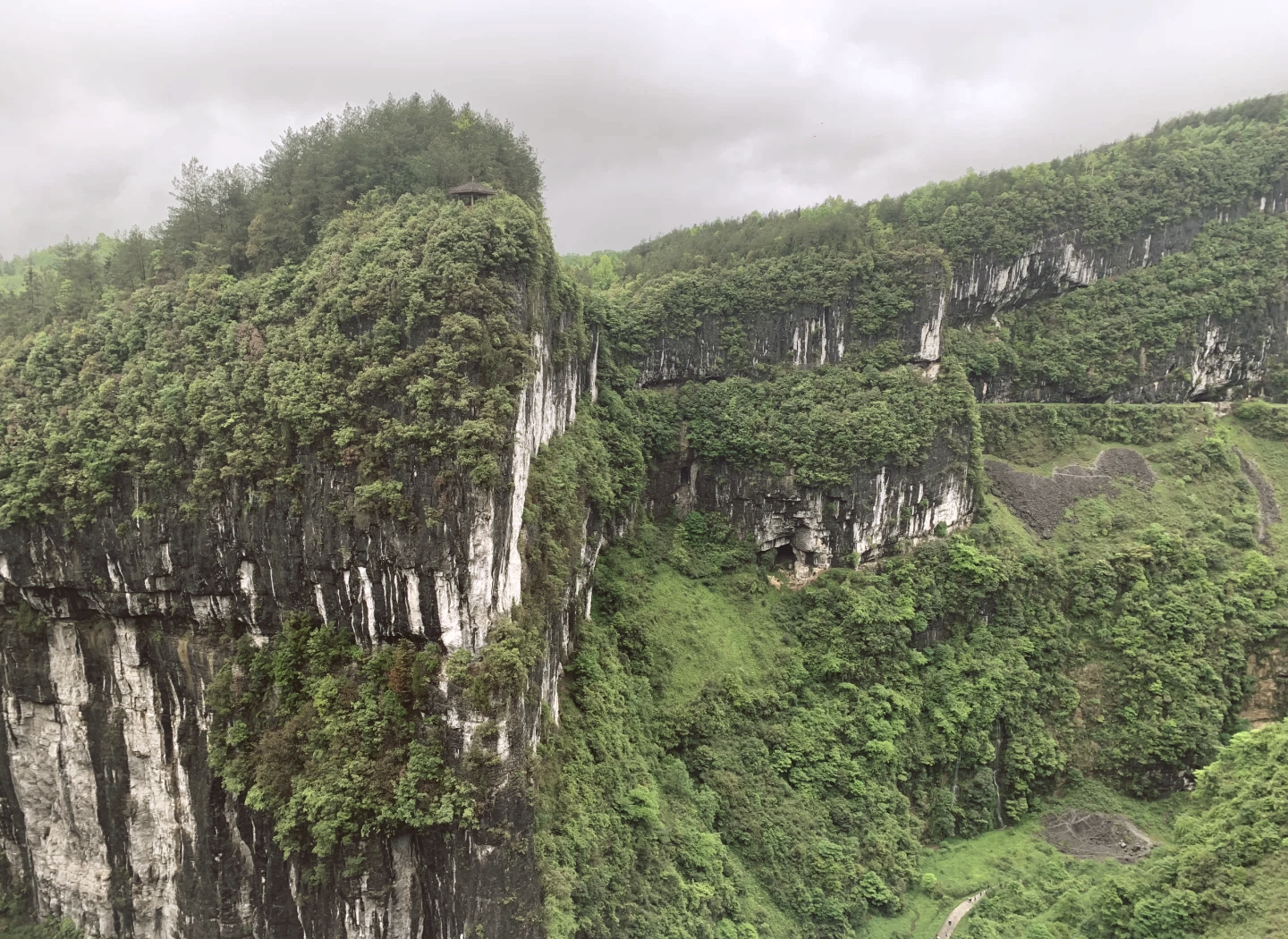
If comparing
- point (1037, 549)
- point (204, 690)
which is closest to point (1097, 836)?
point (1037, 549)

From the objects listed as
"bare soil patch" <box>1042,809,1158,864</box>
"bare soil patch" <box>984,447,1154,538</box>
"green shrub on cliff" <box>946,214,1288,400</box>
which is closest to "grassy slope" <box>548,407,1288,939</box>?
"bare soil patch" <box>1042,809,1158,864</box>

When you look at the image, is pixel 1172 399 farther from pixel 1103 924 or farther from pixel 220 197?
pixel 220 197

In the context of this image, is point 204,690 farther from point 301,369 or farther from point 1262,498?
point 1262,498

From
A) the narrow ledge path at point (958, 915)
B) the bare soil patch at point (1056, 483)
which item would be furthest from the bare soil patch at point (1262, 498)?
the narrow ledge path at point (958, 915)

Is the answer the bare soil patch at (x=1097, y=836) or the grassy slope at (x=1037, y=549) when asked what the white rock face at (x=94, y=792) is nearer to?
the grassy slope at (x=1037, y=549)

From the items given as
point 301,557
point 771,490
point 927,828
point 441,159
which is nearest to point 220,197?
point 441,159

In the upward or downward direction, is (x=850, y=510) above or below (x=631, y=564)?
above
